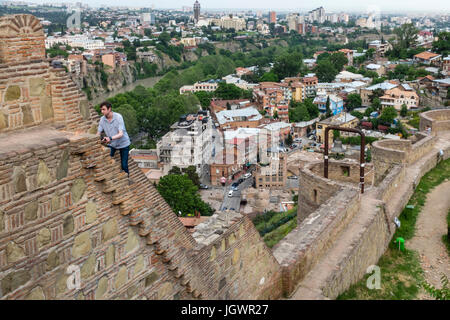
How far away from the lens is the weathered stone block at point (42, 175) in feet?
9.99

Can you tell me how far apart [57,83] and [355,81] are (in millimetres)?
61899

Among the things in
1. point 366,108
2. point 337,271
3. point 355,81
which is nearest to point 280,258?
point 337,271

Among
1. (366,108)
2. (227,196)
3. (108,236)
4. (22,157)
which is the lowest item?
(227,196)

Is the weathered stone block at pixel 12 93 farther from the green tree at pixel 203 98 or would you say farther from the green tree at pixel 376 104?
the green tree at pixel 203 98

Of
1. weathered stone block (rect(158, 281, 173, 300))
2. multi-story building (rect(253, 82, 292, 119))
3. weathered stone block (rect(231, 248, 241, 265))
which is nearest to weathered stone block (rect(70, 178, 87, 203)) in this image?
weathered stone block (rect(158, 281, 173, 300))

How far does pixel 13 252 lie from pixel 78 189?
612 mm

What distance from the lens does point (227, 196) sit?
36.1 m

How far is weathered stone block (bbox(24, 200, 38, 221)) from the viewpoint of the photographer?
9.77ft

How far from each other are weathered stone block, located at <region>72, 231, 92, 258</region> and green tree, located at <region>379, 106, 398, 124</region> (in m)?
45.0

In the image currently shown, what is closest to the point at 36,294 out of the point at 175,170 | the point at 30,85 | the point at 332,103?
the point at 30,85

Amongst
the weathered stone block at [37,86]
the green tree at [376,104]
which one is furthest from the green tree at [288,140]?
the weathered stone block at [37,86]

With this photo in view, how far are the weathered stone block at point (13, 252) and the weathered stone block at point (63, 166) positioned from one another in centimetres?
52

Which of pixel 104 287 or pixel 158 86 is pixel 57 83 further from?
pixel 158 86

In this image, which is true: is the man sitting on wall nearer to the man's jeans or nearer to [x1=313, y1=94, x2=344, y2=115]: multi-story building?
the man's jeans
